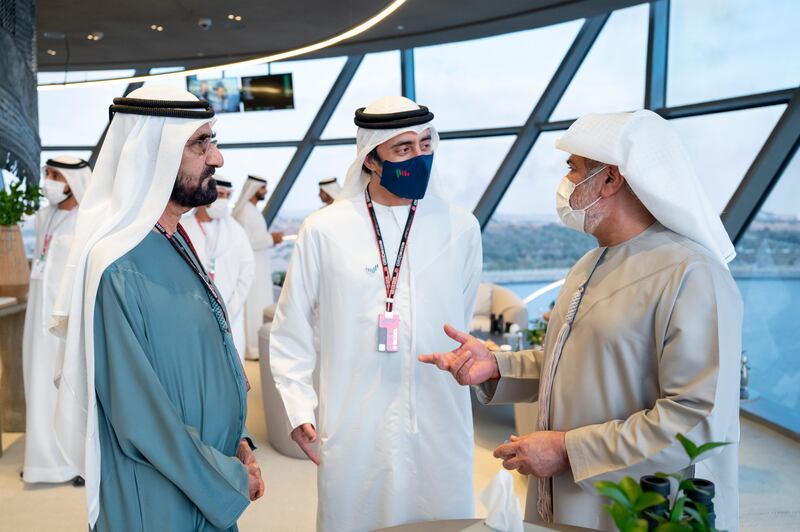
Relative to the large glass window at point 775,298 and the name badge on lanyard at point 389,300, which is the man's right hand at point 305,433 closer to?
the name badge on lanyard at point 389,300

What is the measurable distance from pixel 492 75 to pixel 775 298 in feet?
14.4

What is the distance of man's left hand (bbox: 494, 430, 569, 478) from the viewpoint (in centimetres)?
187

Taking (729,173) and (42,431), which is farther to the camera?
(729,173)

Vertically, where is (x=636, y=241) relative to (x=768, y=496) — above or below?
above

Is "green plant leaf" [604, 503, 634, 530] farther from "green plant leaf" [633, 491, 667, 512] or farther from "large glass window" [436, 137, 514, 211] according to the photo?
"large glass window" [436, 137, 514, 211]

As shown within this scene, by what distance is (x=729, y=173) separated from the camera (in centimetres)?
674

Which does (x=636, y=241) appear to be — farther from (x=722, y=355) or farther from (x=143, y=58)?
(x=143, y=58)

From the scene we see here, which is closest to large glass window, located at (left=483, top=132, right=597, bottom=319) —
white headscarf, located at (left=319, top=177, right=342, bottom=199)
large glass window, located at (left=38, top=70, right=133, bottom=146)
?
white headscarf, located at (left=319, top=177, right=342, bottom=199)

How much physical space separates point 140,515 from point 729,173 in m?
6.06

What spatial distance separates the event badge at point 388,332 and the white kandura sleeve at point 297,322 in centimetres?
27

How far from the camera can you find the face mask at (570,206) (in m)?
2.00

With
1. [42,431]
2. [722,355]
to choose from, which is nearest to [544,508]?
[722,355]

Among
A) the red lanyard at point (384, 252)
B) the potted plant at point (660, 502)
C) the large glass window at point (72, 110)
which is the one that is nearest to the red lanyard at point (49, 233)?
the red lanyard at point (384, 252)

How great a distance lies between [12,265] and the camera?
531 centimetres
